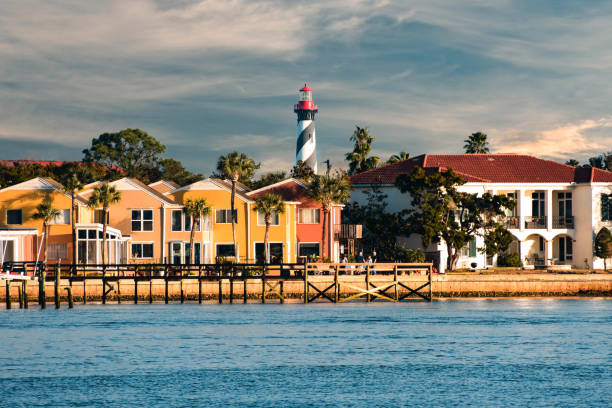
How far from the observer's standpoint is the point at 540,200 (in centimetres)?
8331

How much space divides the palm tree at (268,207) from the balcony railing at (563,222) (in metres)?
23.9

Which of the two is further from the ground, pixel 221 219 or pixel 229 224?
pixel 221 219

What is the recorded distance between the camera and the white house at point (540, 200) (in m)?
80.5

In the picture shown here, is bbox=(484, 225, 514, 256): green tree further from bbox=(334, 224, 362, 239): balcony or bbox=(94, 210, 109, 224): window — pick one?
bbox=(94, 210, 109, 224): window

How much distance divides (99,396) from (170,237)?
43686mm

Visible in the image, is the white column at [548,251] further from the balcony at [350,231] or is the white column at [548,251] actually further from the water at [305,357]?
the water at [305,357]

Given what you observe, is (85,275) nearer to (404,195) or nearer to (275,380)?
(404,195)

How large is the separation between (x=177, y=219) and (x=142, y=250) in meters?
3.58

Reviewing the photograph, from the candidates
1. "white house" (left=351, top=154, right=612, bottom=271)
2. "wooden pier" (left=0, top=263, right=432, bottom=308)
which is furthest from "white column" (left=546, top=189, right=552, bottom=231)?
"wooden pier" (left=0, top=263, right=432, bottom=308)

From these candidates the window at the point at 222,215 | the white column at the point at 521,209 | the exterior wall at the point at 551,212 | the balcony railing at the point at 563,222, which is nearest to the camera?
the window at the point at 222,215

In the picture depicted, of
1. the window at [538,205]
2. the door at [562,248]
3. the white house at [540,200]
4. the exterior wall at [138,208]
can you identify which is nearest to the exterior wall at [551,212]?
the white house at [540,200]

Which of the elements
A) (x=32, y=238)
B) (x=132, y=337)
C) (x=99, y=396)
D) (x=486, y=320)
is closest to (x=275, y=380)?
(x=99, y=396)

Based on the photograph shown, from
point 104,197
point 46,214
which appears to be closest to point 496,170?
point 104,197

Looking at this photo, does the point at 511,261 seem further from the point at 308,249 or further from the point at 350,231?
the point at 308,249
